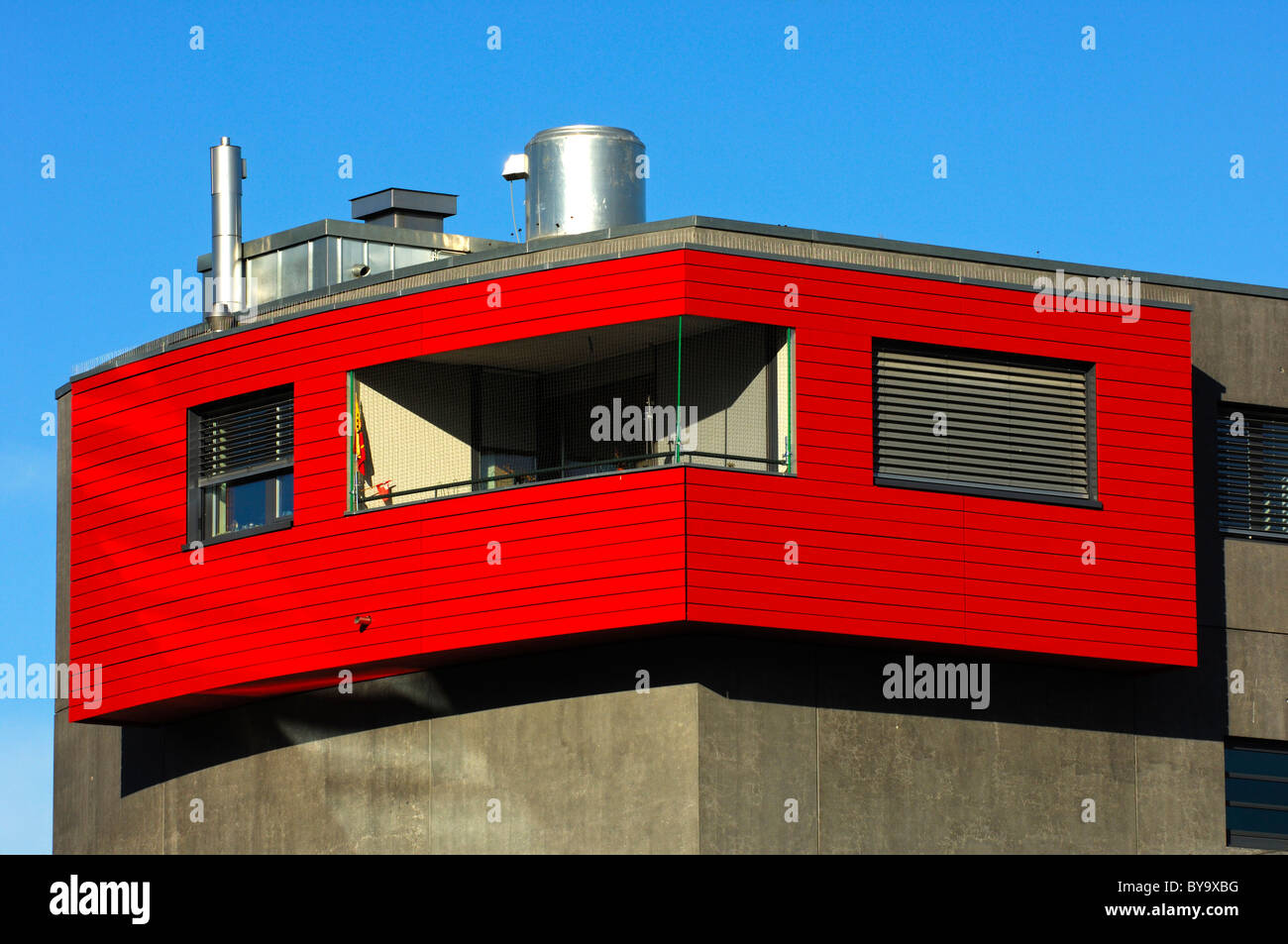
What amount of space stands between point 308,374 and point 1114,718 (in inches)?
403

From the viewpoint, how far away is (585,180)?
97.5 ft

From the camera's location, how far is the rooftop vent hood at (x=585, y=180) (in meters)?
29.6

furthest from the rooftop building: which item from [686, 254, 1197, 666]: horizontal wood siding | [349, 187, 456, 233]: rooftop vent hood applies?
[349, 187, 456, 233]: rooftop vent hood

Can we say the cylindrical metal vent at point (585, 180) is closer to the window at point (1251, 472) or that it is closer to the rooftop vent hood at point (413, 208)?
the rooftop vent hood at point (413, 208)

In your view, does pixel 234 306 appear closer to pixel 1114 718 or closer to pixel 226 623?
pixel 226 623

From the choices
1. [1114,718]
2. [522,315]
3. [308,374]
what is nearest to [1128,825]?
[1114,718]

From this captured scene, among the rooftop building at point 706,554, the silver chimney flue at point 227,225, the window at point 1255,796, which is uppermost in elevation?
the silver chimney flue at point 227,225

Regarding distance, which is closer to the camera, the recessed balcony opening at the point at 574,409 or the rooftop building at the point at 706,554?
the rooftop building at the point at 706,554

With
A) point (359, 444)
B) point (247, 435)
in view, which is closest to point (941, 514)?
point (359, 444)

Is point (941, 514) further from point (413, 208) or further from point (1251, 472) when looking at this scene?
point (413, 208)

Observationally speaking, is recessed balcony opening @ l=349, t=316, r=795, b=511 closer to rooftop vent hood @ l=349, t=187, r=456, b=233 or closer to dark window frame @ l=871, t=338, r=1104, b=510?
dark window frame @ l=871, t=338, r=1104, b=510

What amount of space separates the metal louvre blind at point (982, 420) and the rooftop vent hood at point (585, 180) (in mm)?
4767

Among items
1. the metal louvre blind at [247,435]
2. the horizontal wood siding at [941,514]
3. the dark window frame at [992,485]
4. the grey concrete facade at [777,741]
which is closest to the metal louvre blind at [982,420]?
the dark window frame at [992,485]

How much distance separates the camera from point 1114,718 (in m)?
27.6
